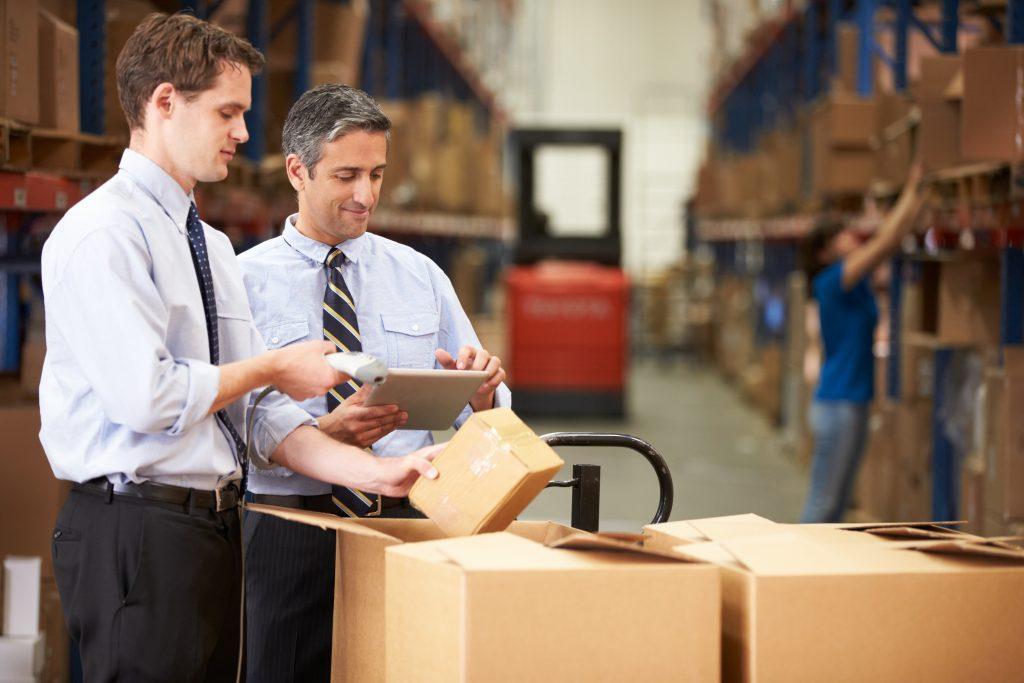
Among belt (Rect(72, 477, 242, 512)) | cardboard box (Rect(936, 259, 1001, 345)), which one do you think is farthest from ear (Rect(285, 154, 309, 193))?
cardboard box (Rect(936, 259, 1001, 345))

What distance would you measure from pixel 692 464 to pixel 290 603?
301 inches

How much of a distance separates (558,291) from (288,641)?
9450 mm

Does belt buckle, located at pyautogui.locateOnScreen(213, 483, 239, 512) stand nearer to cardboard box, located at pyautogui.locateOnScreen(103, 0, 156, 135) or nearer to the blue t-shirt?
cardboard box, located at pyautogui.locateOnScreen(103, 0, 156, 135)

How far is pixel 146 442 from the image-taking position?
2148mm

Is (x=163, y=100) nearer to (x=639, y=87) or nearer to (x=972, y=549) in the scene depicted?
(x=972, y=549)

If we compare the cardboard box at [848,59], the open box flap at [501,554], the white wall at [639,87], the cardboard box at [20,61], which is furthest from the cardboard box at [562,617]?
the white wall at [639,87]

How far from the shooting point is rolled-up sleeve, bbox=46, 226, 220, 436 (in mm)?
2020

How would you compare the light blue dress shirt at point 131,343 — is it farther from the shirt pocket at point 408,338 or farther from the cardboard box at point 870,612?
the cardboard box at point 870,612

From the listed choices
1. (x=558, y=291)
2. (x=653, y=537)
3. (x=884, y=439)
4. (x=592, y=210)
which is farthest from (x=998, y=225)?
(x=592, y=210)

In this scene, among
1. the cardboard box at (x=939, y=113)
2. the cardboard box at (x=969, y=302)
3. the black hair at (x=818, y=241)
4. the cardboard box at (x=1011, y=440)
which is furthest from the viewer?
the black hair at (x=818, y=241)

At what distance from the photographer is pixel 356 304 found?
9.25 ft

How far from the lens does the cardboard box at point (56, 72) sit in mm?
4188

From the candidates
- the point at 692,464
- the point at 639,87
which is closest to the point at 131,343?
the point at 692,464

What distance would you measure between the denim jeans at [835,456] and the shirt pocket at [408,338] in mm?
4074
